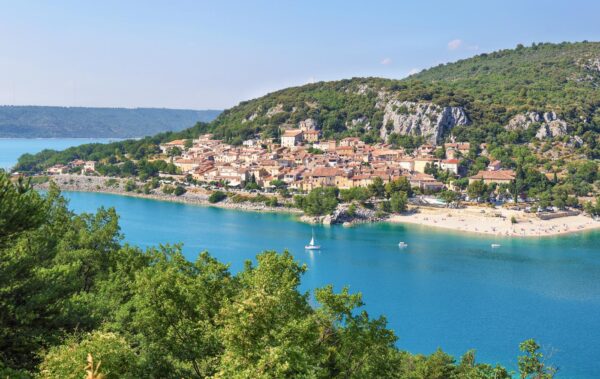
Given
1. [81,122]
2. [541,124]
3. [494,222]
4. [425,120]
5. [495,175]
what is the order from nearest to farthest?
[494,222] → [495,175] → [541,124] → [425,120] → [81,122]

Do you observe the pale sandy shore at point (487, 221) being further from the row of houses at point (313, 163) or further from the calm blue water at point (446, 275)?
the row of houses at point (313, 163)

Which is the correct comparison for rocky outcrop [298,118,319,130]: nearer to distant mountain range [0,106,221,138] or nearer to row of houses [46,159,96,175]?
row of houses [46,159,96,175]

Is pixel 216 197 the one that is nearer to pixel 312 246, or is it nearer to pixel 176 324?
pixel 312 246

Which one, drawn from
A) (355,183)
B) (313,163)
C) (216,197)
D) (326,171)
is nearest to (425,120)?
(313,163)

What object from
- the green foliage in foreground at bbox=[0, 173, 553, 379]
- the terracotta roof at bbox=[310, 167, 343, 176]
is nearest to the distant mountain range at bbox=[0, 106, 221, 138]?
the terracotta roof at bbox=[310, 167, 343, 176]

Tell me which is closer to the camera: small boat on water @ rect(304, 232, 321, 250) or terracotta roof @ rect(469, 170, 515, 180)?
small boat on water @ rect(304, 232, 321, 250)
